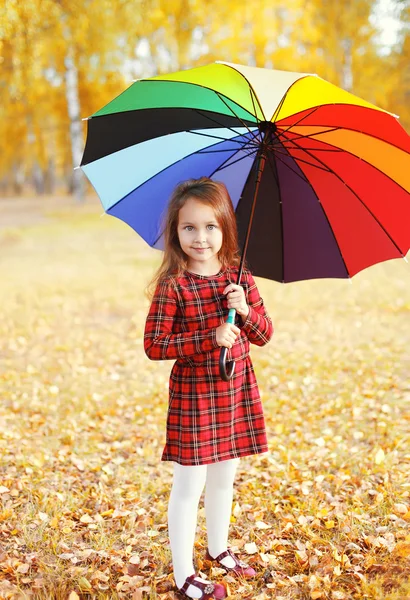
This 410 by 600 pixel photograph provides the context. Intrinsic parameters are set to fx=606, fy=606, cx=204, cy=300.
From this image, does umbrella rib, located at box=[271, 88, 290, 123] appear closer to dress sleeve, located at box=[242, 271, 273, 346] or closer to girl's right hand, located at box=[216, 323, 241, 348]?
dress sleeve, located at box=[242, 271, 273, 346]

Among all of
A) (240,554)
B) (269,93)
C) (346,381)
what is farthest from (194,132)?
(346,381)

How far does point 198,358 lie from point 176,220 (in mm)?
568

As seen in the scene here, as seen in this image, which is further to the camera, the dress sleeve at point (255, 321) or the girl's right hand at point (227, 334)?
the dress sleeve at point (255, 321)

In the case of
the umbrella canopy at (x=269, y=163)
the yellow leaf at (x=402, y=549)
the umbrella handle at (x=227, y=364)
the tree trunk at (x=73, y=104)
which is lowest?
the yellow leaf at (x=402, y=549)

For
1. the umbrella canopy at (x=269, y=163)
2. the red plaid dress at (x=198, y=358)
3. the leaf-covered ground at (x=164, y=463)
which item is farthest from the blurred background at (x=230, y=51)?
the red plaid dress at (x=198, y=358)

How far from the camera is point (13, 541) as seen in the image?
3.08m

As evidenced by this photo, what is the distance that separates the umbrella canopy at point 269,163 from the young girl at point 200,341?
273 mm

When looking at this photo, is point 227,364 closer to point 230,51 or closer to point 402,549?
point 402,549

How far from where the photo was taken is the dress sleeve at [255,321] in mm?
2465

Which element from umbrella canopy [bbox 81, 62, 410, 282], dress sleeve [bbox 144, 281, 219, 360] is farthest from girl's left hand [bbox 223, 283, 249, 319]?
umbrella canopy [bbox 81, 62, 410, 282]

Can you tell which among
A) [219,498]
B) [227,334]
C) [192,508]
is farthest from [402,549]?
[227,334]

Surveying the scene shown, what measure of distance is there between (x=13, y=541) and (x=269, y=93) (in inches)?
97.4

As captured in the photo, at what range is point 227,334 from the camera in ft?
7.46

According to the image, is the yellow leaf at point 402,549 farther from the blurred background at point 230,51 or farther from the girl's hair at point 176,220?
the blurred background at point 230,51
